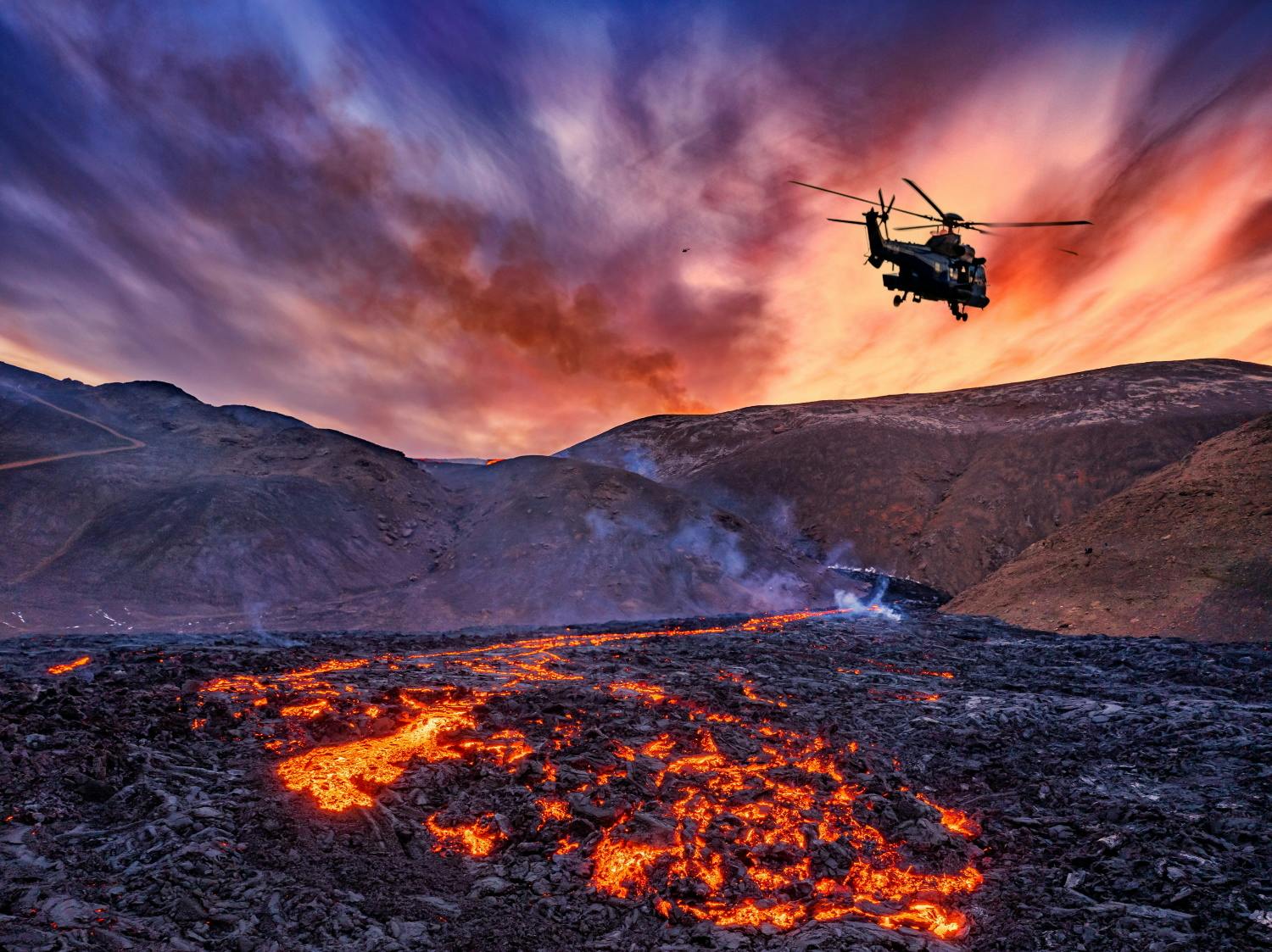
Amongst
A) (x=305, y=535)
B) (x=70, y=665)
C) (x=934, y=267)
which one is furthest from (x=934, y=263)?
(x=305, y=535)

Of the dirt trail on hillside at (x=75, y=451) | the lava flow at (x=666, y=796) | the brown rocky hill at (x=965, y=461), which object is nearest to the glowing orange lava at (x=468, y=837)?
the lava flow at (x=666, y=796)

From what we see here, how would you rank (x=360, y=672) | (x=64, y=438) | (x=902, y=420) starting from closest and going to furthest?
1. (x=360, y=672)
2. (x=64, y=438)
3. (x=902, y=420)

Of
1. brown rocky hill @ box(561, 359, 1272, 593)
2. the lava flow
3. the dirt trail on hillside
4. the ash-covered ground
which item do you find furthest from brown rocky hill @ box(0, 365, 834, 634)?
the lava flow

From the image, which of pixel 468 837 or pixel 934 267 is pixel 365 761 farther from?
pixel 934 267

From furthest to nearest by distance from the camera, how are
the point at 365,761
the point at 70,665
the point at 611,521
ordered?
the point at 611,521 → the point at 70,665 → the point at 365,761

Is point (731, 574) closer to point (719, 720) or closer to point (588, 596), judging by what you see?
point (588, 596)

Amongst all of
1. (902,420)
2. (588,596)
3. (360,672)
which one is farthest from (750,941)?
(902,420)

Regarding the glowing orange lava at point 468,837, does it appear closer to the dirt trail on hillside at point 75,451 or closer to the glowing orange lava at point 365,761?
the glowing orange lava at point 365,761
